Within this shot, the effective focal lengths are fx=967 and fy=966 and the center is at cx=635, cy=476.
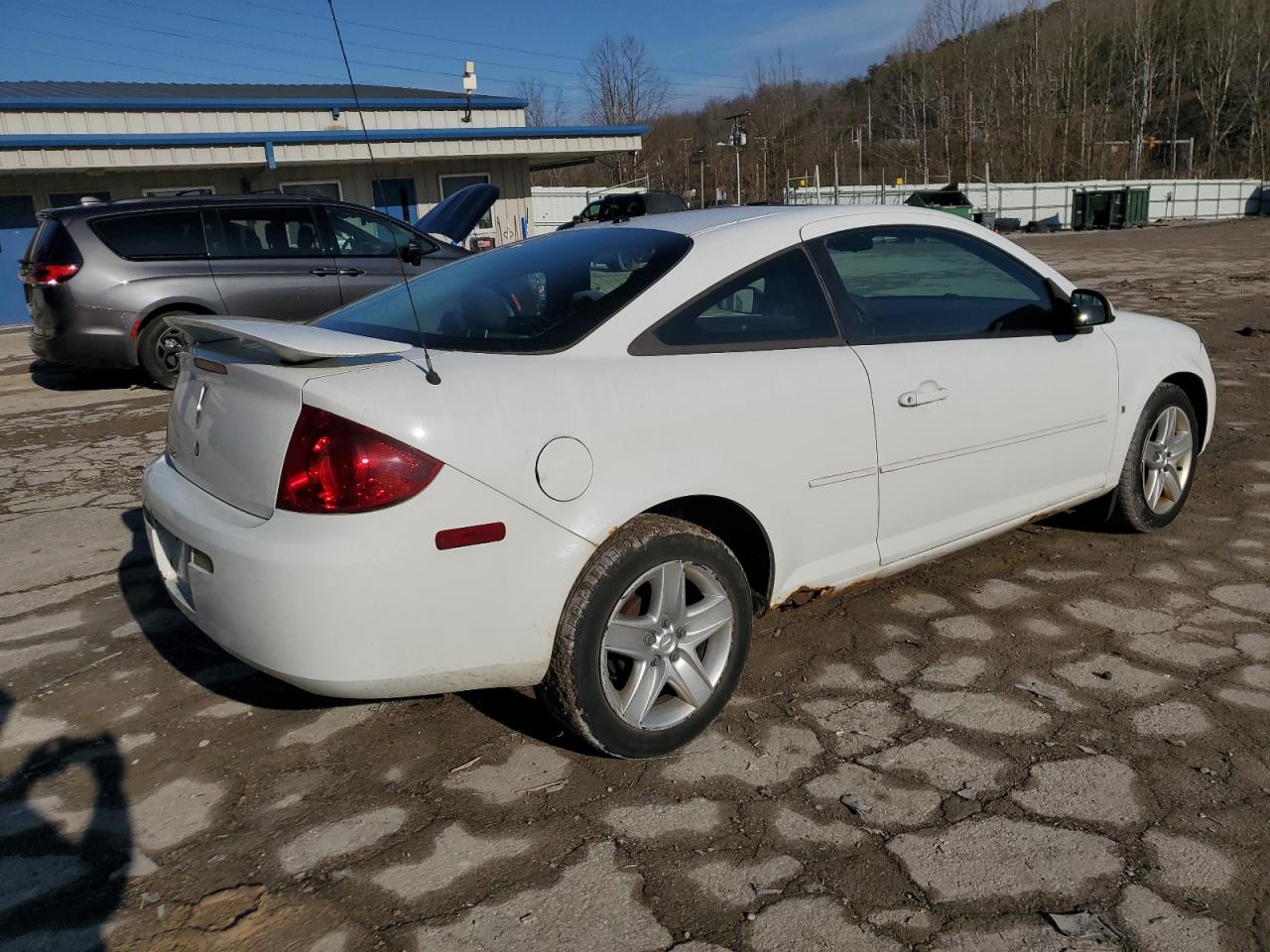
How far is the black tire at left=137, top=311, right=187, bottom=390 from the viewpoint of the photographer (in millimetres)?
8508

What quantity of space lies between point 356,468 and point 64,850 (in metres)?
1.21

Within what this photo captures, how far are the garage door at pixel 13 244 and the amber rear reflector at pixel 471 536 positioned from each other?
60.1ft

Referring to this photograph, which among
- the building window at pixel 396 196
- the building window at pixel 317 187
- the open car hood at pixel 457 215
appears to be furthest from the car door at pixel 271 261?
the building window at pixel 396 196

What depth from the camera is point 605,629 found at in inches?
99.0

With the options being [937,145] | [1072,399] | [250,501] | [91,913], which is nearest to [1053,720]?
[1072,399]

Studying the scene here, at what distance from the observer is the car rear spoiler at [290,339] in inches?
94.3

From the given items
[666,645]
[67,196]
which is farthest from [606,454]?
[67,196]

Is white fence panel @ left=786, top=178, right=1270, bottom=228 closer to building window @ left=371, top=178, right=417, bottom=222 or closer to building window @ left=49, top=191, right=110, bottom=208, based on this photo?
building window @ left=371, top=178, right=417, bottom=222

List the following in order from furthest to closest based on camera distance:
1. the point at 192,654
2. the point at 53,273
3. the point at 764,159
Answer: the point at 764,159
the point at 53,273
the point at 192,654

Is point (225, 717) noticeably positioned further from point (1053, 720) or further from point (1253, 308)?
point (1253, 308)

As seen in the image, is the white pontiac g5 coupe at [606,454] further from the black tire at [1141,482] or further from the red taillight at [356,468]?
the black tire at [1141,482]

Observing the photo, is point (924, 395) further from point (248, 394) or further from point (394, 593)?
point (248, 394)

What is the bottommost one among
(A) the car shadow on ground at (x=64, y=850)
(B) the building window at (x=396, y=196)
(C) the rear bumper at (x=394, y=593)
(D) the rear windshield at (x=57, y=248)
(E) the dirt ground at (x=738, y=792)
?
(E) the dirt ground at (x=738, y=792)

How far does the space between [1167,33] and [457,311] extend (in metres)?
84.2
